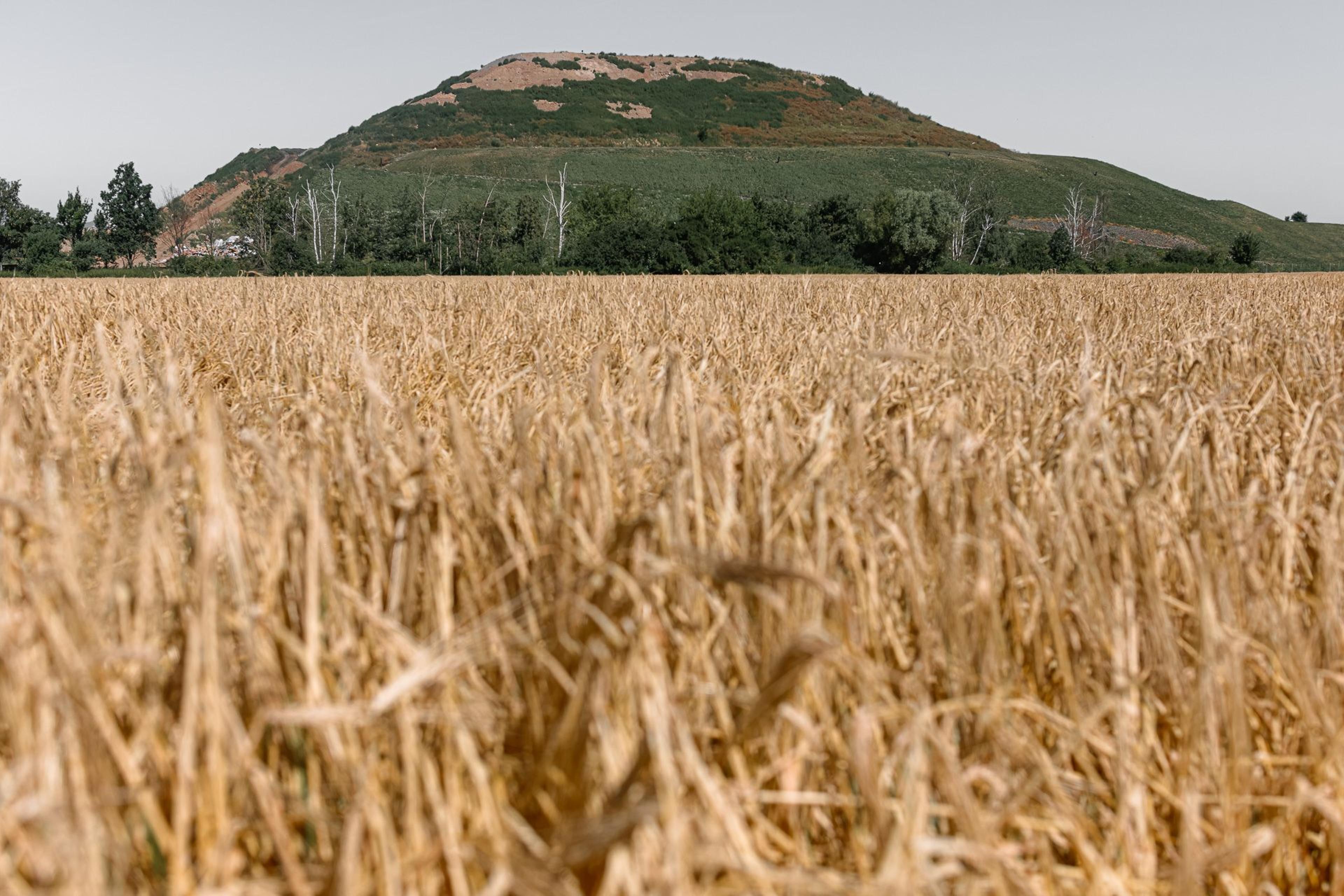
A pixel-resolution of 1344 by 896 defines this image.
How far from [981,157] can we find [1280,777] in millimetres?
85386

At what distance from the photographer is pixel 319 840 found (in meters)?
0.80

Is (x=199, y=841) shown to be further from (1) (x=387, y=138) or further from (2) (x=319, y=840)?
(1) (x=387, y=138)

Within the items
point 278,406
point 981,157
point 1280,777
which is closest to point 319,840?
point 1280,777

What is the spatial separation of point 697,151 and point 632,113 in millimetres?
30598

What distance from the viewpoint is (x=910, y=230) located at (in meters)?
45.5

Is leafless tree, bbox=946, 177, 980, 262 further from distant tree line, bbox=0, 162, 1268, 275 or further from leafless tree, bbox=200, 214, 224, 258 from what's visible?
leafless tree, bbox=200, 214, 224, 258

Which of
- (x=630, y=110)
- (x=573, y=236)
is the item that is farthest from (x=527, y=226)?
(x=630, y=110)

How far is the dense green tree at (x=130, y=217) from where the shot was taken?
191 ft

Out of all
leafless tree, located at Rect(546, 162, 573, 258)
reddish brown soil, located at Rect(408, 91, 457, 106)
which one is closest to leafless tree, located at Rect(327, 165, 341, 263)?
leafless tree, located at Rect(546, 162, 573, 258)

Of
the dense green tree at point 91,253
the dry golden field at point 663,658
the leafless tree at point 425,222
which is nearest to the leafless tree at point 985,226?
the leafless tree at point 425,222

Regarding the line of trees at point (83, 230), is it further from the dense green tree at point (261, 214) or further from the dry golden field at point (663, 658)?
the dry golden field at point (663, 658)

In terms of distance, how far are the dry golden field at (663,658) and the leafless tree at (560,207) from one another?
41.7 m

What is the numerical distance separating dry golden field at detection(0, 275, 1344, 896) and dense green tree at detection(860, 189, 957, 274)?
148 ft

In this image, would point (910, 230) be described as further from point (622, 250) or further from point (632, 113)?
point (632, 113)
